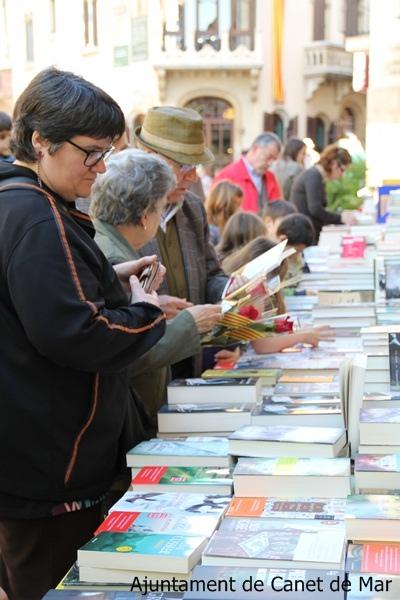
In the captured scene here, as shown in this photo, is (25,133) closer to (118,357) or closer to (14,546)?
(118,357)

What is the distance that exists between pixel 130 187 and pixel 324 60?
82.2 feet

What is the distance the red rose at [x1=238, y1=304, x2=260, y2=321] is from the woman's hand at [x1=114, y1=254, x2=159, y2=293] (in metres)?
0.44

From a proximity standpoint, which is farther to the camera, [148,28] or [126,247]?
[148,28]

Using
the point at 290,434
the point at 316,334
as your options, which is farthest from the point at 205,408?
the point at 316,334

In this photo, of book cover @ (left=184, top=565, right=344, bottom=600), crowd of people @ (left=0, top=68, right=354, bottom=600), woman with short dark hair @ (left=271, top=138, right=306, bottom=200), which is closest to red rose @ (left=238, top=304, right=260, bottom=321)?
crowd of people @ (left=0, top=68, right=354, bottom=600)

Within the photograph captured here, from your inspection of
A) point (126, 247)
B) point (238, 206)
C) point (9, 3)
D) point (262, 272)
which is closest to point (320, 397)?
point (262, 272)

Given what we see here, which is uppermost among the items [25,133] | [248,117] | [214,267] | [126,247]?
[25,133]

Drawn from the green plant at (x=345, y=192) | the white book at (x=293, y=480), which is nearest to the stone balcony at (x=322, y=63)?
the green plant at (x=345, y=192)

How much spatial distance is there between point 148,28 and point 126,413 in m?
25.2

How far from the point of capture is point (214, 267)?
121 inches

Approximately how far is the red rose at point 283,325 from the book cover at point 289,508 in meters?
1.05

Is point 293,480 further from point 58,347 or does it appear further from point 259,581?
point 58,347

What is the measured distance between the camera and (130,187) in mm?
2260

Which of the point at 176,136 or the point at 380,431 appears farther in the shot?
the point at 176,136
